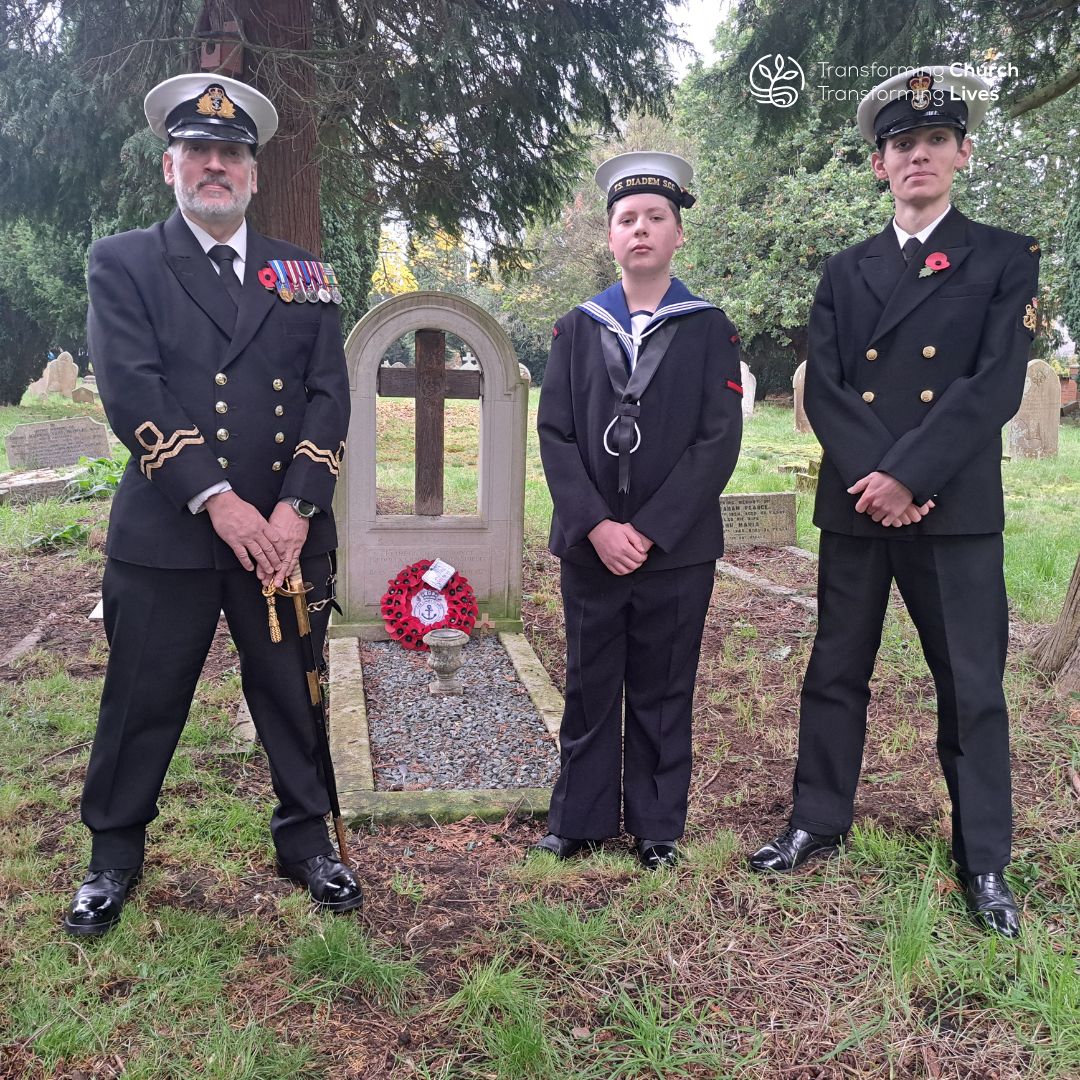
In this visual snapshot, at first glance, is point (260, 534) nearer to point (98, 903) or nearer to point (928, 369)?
point (98, 903)

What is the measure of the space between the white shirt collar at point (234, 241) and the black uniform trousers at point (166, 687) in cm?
83

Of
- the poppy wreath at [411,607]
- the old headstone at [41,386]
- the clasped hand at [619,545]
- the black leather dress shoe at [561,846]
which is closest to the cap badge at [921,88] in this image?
the clasped hand at [619,545]

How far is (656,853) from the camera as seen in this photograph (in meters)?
2.88

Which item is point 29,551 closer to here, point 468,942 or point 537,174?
Answer: point 537,174

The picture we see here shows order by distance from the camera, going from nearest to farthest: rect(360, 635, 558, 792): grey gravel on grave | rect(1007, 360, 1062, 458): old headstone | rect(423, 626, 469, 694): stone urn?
rect(360, 635, 558, 792): grey gravel on grave < rect(423, 626, 469, 694): stone urn < rect(1007, 360, 1062, 458): old headstone

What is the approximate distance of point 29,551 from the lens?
23.3 ft

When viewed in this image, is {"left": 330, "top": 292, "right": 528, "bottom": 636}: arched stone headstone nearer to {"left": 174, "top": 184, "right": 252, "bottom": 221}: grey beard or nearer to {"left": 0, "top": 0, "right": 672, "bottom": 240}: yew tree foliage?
{"left": 0, "top": 0, "right": 672, "bottom": 240}: yew tree foliage

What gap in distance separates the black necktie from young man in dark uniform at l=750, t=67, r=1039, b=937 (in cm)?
162

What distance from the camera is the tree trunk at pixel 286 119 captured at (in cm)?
488

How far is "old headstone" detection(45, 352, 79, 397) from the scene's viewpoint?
66.5 feet

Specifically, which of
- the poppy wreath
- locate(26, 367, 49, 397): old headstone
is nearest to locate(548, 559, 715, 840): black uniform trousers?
the poppy wreath

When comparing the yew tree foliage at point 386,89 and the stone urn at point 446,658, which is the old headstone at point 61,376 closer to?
the yew tree foliage at point 386,89

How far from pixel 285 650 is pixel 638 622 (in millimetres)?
1014

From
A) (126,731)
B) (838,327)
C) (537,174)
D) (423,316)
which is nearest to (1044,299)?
(537,174)
